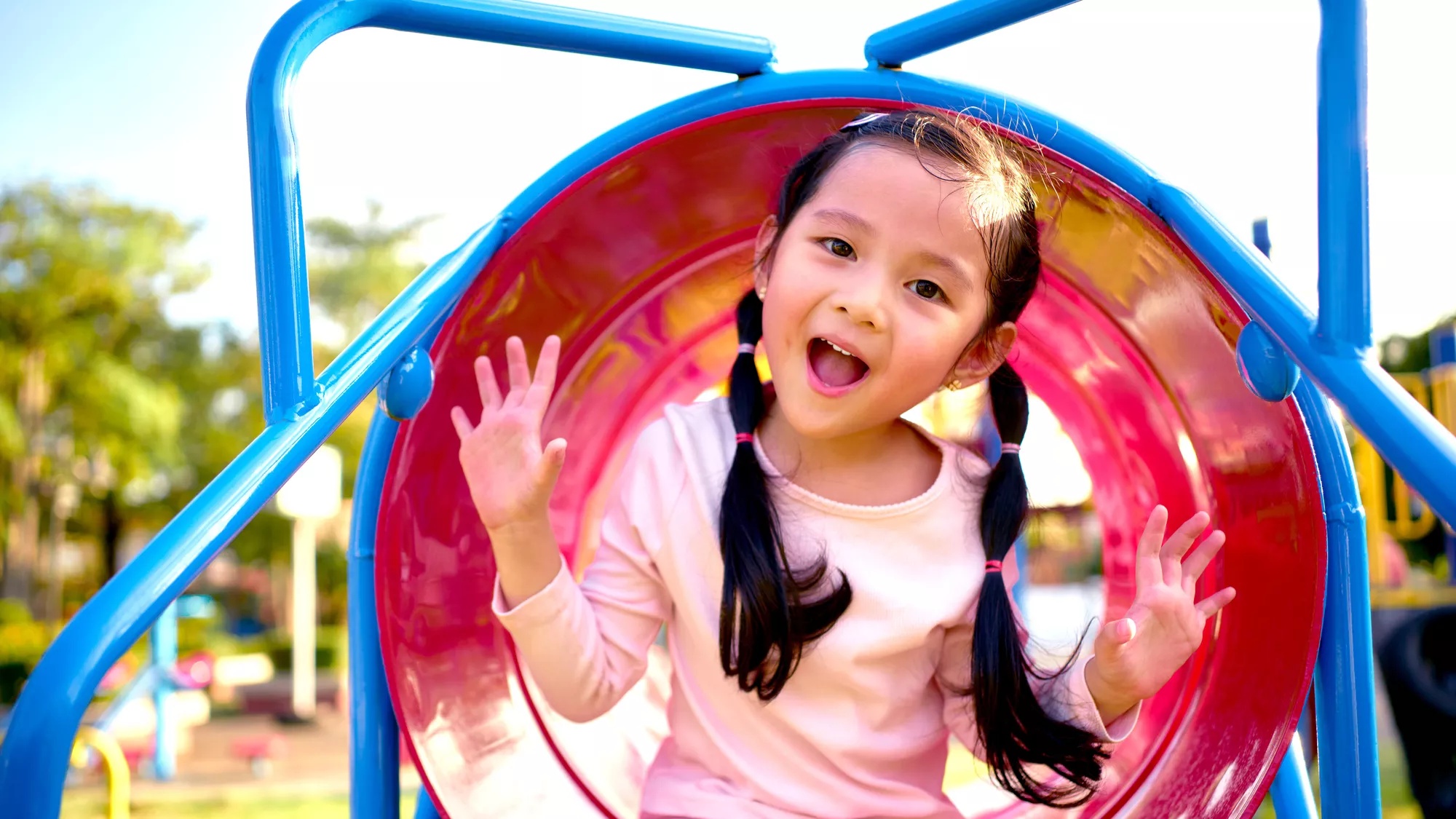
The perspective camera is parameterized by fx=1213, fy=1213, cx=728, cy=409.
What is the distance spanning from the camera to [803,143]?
1.61 metres

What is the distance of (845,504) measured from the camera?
4.93 feet

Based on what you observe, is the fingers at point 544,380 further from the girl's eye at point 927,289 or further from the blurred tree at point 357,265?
the blurred tree at point 357,265

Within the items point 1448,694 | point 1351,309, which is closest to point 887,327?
point 1351,309

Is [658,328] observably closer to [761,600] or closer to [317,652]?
[761,600]

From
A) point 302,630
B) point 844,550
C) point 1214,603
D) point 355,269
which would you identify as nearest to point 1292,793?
point 1214,603

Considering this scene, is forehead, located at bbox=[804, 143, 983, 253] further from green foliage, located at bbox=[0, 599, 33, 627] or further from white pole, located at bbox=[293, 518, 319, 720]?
green foliage, located at bbox=[0, 599, 33, 627]

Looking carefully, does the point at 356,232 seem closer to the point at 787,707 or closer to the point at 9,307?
the point at 9,307

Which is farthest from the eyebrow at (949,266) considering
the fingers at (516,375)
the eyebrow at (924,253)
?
the fingers at (516,375)

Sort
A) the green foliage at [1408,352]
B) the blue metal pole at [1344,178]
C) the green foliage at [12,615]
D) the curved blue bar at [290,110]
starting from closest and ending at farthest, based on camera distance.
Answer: the blue metal pole at [1344,178] → the curved blue bar at [290,110] → the green foliage at [12,615] → the green foliage at [1408,352]

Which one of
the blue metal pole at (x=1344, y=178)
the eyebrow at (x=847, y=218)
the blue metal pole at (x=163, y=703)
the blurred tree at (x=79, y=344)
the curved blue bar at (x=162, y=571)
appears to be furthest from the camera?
the blurred tree at (x=79, y=344)

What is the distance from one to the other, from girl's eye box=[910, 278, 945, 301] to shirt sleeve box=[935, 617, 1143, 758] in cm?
41

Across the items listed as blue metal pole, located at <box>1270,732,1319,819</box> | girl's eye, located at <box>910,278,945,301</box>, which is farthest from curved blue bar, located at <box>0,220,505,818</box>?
blue metal pole, located at <box>1270,732,1319,819</box>

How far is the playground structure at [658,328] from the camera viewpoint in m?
1.03

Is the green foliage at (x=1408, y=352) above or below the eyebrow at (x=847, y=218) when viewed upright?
above
